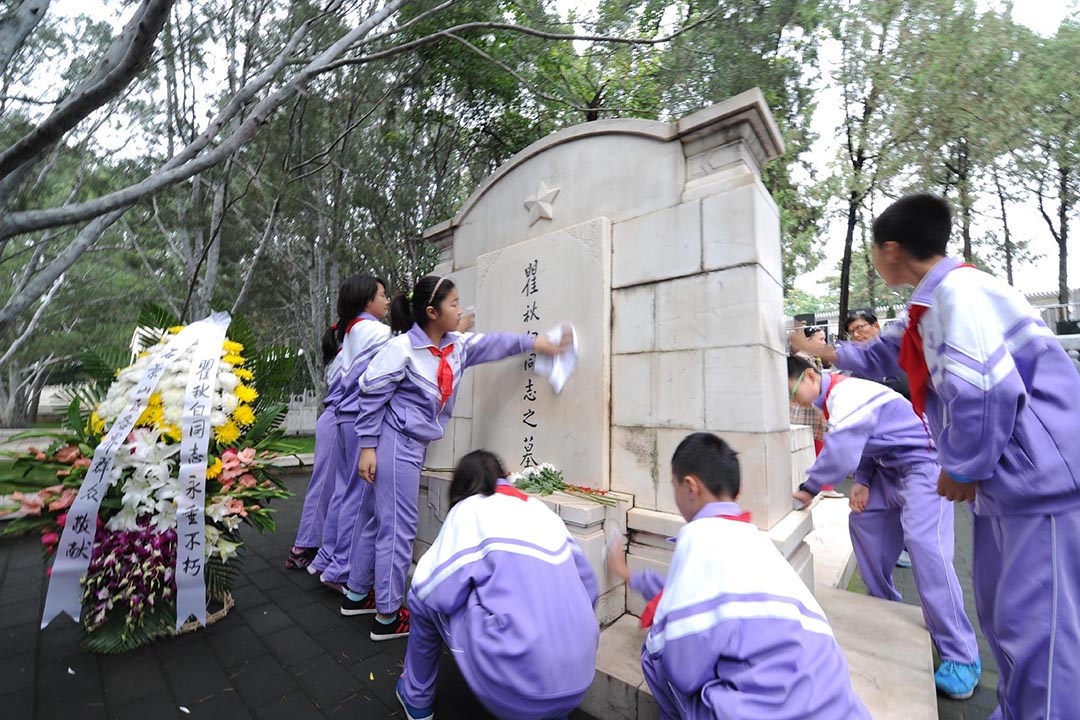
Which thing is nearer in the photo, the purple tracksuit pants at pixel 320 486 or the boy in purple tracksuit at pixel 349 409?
the boy in purple tracksuit at pixel 349 409

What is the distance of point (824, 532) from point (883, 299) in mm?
22310

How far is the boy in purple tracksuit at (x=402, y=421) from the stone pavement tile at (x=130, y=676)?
3.08 ft

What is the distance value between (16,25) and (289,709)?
3959 millimetres

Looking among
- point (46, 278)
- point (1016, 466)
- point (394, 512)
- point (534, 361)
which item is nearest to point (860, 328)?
point (1016, 466)

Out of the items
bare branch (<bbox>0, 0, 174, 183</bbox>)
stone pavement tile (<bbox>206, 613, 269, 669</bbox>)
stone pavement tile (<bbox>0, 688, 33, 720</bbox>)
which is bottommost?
stone pavement tile (<bbox>206, 613, 269, 669</bbox>)

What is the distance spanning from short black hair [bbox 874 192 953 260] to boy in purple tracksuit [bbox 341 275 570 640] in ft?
5.25

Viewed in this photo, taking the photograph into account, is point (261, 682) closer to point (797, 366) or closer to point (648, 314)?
point (648, 314)

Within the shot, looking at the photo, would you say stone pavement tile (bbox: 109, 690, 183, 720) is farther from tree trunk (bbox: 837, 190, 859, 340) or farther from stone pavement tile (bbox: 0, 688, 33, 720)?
tree trunk (bbox: 837, 190, 859, 340)

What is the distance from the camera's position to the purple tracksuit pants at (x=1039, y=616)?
1.38 m

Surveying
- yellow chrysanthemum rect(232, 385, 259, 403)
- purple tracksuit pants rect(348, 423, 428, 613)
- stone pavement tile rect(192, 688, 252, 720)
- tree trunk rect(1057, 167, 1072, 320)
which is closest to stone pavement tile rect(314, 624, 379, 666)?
purple tracksuit pants rect(348, 423, 428, 613)

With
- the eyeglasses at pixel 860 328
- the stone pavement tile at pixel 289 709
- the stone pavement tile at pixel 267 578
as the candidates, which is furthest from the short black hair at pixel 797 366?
the stone pavement tile at pixel 267 578

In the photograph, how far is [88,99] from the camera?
204 centimetres

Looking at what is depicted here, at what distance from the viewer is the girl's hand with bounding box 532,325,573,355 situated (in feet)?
9.31

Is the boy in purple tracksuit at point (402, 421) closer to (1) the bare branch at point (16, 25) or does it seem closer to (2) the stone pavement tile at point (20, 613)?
(2) the stone pavement tile at point (20, 613)
